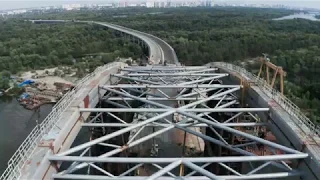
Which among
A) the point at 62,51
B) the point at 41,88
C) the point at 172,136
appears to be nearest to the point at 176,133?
the point at 172,136

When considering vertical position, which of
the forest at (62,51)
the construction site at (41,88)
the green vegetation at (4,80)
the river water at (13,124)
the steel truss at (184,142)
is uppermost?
the steel truss at (184,142)

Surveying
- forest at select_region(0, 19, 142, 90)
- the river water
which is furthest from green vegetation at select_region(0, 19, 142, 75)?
the river water

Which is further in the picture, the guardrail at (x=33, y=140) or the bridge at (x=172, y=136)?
the bridge at (x=172, y=136)

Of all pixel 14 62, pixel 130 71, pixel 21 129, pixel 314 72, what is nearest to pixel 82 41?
pixel 14 62

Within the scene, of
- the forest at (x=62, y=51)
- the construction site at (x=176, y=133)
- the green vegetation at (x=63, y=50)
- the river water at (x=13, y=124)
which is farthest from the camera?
the green vegetation at (x=63, y=50)

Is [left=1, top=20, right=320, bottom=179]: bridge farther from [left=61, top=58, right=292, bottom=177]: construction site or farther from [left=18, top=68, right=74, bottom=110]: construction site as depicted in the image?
[left=18, top=68, right=74, bottom=110]: construction site

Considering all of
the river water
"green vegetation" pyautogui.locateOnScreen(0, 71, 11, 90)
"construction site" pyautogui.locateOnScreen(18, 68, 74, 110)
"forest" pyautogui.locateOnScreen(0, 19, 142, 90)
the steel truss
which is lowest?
the river water

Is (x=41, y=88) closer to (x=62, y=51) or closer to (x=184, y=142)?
(x=62, y=51)

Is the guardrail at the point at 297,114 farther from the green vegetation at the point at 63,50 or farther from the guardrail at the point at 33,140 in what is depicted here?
the green vegetation at the point at 63,50

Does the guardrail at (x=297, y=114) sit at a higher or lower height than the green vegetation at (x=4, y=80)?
higher

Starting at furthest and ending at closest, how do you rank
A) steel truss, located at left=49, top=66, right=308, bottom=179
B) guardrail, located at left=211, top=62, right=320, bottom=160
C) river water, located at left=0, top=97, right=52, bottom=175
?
1. river water, located at left=0, top=97, right=52, bottom=175
2. guardrail, located at left=211, top=62, right=320, bottom=160
3. steel truss, located at left=49, top=66, right=308, bottom=179

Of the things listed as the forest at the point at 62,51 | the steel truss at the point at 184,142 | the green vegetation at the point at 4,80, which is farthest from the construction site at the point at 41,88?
the steel truss at the point at 184,142
